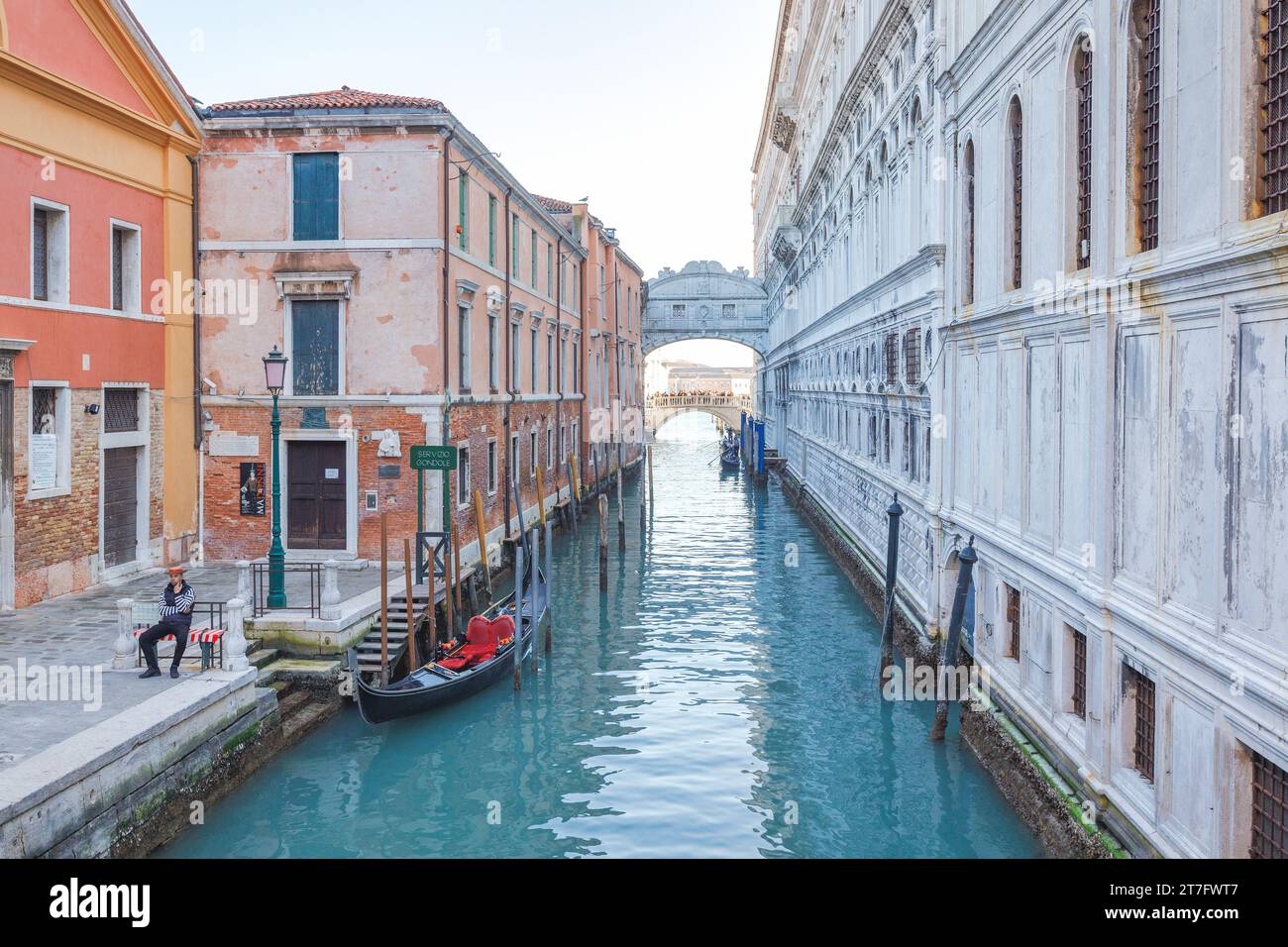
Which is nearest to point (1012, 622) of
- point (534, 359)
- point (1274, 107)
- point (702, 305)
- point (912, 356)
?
point (912, 356)

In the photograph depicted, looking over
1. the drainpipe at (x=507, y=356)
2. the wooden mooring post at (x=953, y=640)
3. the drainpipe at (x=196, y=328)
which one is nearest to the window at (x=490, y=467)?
the drainpipe at (x=507, y=356)

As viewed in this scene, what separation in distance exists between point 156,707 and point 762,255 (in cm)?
5324

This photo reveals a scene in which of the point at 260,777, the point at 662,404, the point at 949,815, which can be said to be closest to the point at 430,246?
the point at 260,777

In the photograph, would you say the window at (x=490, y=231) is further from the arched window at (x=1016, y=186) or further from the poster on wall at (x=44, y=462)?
the arched window at (x=1016, y=186)

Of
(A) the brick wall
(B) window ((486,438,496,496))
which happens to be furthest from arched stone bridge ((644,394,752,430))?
(A) the brick wall

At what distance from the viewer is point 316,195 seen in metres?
17.3

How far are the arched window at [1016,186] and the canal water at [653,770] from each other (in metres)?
4.99

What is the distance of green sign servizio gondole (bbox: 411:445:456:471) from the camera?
50.9 feet

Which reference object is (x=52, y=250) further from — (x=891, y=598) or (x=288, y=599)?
(x=891, y=598)

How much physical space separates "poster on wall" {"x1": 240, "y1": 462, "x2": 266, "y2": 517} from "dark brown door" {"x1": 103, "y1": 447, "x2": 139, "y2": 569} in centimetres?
182

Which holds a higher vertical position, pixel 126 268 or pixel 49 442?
pixel 126 268

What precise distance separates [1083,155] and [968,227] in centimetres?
397

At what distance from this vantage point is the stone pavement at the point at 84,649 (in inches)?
352

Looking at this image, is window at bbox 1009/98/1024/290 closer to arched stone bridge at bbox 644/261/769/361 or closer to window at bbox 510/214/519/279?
window at bbox 510/214/519/279
